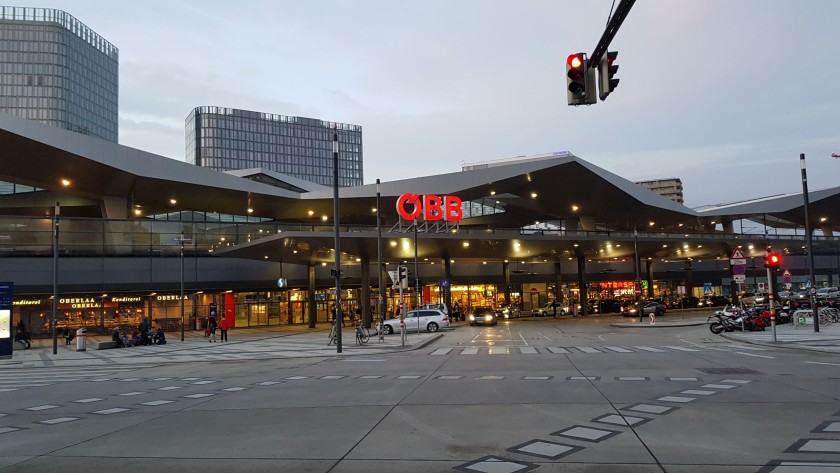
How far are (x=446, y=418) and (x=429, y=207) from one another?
35.1 m

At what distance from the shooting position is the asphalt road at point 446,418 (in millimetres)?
7742

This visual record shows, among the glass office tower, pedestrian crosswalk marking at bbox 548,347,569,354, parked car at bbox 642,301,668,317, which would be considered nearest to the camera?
pedestrian crosswalk marking at bbox 548,347,569,354

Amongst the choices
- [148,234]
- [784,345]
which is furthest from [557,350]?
[148,234]

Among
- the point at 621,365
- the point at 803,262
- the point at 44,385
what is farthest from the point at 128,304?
the point at 803,262

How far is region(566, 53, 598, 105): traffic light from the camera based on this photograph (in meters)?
11.0

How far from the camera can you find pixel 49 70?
481 feet

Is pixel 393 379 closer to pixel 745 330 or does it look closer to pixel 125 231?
pixel 745 330

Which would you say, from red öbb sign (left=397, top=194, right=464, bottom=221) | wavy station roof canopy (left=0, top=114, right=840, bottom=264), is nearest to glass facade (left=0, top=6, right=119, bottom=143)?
wavy station roof canopy (left=0, top=114, right=840, bottom=264)

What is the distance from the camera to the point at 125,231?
1927 inches

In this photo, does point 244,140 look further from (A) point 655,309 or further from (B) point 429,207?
(A) point 655,309

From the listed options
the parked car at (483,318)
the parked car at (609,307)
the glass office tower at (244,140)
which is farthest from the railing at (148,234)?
the glass office tower at (244,140)

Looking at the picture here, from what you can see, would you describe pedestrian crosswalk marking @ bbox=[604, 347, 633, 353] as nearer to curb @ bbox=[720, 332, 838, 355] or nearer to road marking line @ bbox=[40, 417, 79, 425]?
curb @ bbox=[720, 332, 838, 355]

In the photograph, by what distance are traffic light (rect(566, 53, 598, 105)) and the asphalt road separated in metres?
5.68

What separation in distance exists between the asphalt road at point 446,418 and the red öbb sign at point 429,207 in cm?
2467
